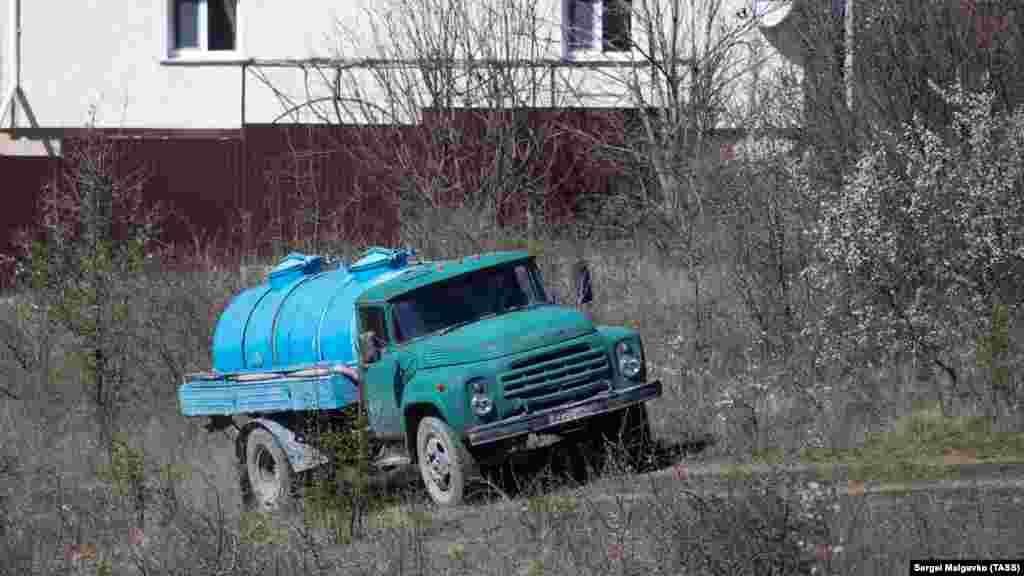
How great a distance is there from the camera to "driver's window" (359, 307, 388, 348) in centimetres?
1275

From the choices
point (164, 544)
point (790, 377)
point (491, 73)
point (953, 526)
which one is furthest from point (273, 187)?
point (953, 526)

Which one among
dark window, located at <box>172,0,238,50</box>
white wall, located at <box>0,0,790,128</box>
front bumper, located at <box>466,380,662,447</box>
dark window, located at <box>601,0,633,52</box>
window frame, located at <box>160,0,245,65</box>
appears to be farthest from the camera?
dark window, located at <box>172,0,238,50</box>

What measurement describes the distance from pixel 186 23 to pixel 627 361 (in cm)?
1960

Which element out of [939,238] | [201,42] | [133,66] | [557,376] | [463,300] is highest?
[201,42]

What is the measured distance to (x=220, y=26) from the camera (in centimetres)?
2983

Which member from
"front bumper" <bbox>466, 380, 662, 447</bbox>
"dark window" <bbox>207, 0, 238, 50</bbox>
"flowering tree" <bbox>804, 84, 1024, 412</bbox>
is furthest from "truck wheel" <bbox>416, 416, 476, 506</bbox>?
"dark window" <bbox>207, 0, 238, 50</bbox>

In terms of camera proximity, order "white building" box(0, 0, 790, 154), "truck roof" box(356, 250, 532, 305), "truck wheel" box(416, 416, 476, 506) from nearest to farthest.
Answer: "truck wheel" box(416, 416, 476, 506)
"truck roof" box(356, 250, 532, 305)
"white building" box(0, 0, 790, 154)

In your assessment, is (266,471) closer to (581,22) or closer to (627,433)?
(627,433)

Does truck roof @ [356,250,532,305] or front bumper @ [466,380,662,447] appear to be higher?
truck roof @ [356,250,532,305]

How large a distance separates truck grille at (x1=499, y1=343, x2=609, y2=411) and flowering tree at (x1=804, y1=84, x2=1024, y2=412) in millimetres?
2935

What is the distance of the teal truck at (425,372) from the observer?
11.9m

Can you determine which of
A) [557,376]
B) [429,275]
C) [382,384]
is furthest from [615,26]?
[557,376]

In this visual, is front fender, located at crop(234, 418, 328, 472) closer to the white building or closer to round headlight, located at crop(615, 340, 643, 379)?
round headlight, located at crop(615, 340, 643, 379)

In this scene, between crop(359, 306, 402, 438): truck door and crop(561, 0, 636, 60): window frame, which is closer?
crop(359, 306, 402, 438): truck door
